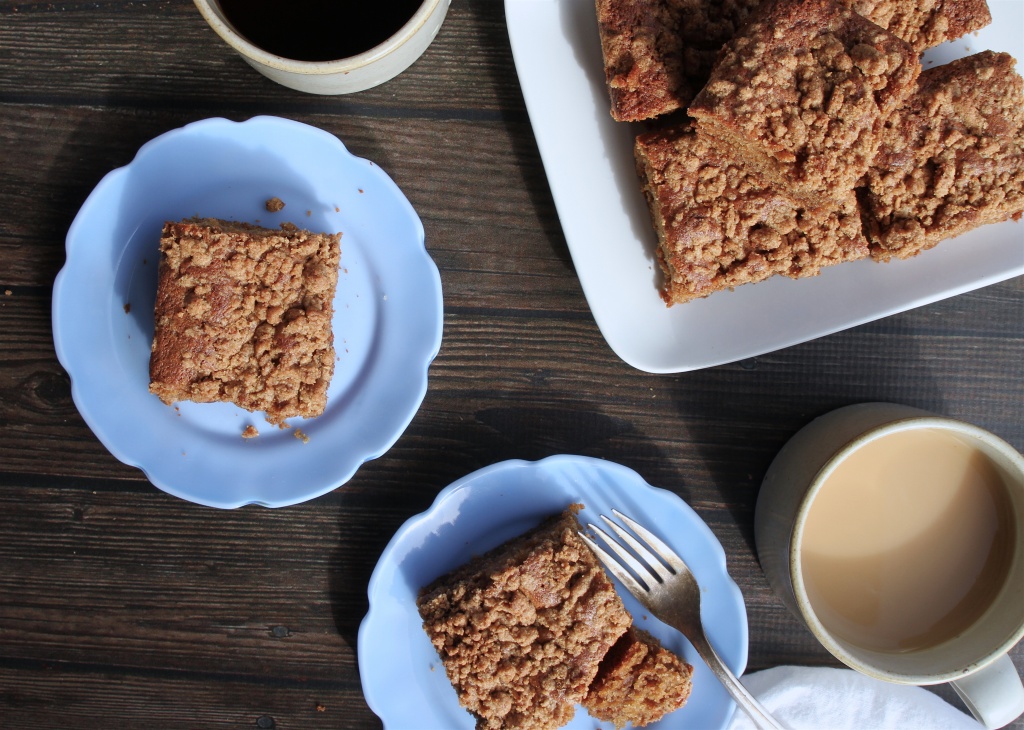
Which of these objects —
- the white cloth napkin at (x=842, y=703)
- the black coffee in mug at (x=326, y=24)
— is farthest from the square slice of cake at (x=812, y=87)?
the white cloth napkin at (x=842, y=703)

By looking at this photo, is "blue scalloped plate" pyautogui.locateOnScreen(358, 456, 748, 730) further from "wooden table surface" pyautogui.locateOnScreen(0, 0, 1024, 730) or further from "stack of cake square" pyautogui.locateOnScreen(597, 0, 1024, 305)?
"stack of cake square" pyautogui.locateOnScreen(597, 0, 1024, 305)

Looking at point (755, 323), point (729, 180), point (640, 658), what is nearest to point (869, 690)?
point (640, 658)

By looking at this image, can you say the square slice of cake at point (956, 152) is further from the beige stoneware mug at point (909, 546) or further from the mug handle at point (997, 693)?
the mug handle at point (997, 693)

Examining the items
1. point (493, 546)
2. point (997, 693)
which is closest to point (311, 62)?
point (493, 546)

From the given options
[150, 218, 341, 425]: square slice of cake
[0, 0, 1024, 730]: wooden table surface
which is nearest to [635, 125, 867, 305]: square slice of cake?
[0, 0, 1024, 730]: wooden table surface

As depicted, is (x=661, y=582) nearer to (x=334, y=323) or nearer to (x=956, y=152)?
(x=334, y=323)

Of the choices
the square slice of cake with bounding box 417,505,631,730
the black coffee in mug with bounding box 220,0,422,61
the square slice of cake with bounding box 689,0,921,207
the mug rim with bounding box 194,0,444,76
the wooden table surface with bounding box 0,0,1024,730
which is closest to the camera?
the mug rim with bounding box 194,0,444,76

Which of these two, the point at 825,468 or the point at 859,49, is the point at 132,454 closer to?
the point at 825,468
